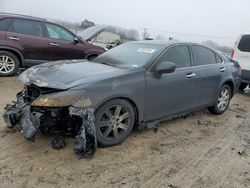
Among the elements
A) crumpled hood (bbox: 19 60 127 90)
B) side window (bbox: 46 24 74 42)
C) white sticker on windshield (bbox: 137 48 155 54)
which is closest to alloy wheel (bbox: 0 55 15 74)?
side window (bbox: 46 24 74 42)

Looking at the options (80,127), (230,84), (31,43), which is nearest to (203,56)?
(230,84)

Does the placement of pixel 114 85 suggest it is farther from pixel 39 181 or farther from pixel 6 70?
pixel 6 70

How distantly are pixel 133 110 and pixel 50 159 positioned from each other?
139 centimetres

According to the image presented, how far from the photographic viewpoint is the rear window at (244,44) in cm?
979

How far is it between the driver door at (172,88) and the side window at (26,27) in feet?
15.7

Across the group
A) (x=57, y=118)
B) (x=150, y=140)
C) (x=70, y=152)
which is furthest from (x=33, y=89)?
(x=150, y=140)

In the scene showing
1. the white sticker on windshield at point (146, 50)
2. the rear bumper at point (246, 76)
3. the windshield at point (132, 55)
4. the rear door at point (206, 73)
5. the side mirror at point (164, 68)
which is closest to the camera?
the side mirror at point (164, 68)

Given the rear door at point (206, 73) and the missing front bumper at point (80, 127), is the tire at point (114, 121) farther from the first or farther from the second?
the rear door at point (206, 73)

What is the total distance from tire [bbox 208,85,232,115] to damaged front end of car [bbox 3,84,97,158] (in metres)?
3.39

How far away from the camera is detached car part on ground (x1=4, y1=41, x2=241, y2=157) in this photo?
13.6 ft

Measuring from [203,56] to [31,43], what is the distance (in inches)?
189

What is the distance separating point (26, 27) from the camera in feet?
28.8

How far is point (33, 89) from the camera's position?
4.52 m

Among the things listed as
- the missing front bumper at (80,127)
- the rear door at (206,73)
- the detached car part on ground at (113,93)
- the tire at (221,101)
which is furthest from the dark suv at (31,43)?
the missing front bumper at (80,127)
